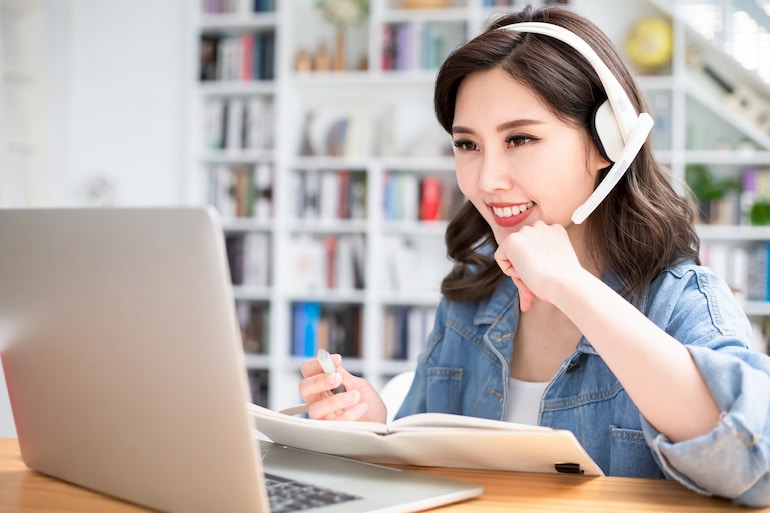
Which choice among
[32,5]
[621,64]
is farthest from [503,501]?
[32,5]

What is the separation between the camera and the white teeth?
122 centimetres

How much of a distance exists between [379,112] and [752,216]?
1.79m

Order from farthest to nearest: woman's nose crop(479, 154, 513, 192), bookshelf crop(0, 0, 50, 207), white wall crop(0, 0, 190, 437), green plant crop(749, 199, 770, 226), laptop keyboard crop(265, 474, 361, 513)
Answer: white wall crop(0, 0, 190, 437) → bookshelf crop(0, 0, 50, 207) → green plant crop(749, 199, 770, 226) → woman's nose crop(479, 154, 513, 192) → laptop keyboard crop(265, 474, 361, 513)

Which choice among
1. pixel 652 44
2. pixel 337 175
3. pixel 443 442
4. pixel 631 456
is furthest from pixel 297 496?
pixel 652 44

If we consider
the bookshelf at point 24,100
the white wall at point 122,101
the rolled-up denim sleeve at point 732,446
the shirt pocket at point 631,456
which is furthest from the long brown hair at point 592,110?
the white wall at point 122,101

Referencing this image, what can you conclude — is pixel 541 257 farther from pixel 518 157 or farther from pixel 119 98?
pixel 119 98

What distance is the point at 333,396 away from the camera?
1.09m

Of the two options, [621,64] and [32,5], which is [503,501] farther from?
[32,5]

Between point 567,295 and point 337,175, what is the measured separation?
3055 mm

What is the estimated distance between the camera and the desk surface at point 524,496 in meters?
0.74

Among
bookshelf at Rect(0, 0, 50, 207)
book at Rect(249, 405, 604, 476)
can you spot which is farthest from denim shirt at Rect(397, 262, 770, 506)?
bookshelf at Rect(0, 0, 50, 207)

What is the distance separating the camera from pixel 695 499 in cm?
79

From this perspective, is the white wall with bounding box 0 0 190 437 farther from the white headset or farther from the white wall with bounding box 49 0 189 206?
the white headset

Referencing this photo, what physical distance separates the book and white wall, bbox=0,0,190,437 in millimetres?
3316
